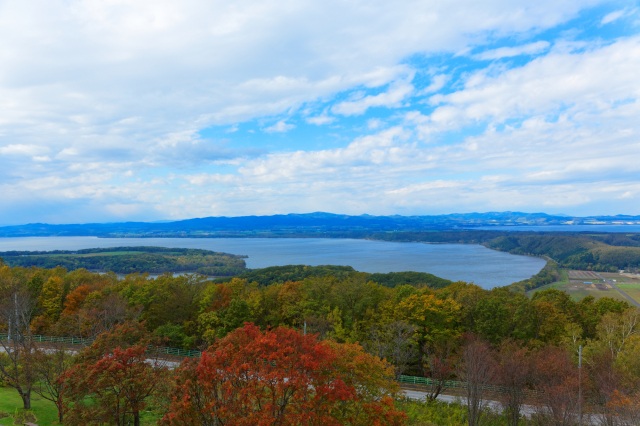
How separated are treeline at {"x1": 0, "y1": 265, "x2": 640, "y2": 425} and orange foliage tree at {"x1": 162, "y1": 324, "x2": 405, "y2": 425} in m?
0.65

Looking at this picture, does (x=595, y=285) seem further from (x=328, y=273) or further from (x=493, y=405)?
(x=493, y=405)

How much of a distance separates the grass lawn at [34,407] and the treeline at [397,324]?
131 cm

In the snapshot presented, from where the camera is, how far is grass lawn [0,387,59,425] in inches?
486

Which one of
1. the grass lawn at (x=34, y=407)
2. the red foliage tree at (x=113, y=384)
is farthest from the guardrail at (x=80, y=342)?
the red foliage tree at (x=113, y=384)

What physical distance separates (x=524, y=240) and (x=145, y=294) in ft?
388

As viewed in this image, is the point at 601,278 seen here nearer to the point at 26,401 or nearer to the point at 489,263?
the point at 489,263

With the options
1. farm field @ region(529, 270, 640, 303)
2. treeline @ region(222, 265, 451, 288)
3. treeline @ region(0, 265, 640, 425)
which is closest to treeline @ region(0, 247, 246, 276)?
treeline @ region(222, 265, 451, 288)

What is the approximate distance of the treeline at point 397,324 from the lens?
44.1 ft

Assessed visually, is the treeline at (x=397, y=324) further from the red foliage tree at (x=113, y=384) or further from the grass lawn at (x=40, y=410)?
the grass lawn at (x=40, y=410)

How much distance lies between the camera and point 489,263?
87.5 metres

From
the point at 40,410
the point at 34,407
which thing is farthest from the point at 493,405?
the point at 34,407

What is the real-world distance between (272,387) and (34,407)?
10223mm

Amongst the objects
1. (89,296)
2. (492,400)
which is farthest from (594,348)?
(89,296)

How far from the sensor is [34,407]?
528 inches
